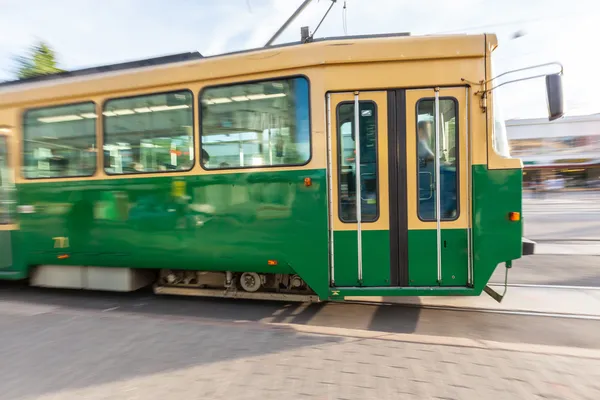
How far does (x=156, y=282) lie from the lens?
5824 mm

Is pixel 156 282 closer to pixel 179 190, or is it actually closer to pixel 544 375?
pixel 179 190

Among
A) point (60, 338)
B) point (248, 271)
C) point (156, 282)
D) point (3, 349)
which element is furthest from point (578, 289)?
point (3, 349)

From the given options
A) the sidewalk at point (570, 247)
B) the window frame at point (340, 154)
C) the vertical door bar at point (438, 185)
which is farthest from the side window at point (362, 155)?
the sidewalk at point (570, 247)

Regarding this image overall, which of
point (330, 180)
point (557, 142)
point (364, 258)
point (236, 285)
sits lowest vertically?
point (236, 285)

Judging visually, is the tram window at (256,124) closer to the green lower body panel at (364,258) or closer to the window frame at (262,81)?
the window frame at (262,81)

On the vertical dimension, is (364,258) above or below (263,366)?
above

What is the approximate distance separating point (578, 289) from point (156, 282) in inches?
256

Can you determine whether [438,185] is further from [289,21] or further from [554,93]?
[289,21]

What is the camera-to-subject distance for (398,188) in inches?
172

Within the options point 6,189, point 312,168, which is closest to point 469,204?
point 312,168

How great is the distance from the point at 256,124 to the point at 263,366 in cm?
266

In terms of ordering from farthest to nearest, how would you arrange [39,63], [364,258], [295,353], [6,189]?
[39,63]
[6,189]
[364,258]
[295,353]

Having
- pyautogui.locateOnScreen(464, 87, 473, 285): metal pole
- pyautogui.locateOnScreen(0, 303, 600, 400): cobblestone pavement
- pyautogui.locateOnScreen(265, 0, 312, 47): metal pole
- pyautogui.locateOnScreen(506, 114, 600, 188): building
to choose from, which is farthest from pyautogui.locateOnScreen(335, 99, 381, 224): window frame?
pyautogui.locateOnScreen(506, 114, 600, 188): building

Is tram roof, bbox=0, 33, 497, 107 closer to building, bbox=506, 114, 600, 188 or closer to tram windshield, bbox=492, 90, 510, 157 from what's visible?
tram windshield, bbox=492, 90, 510, 157
